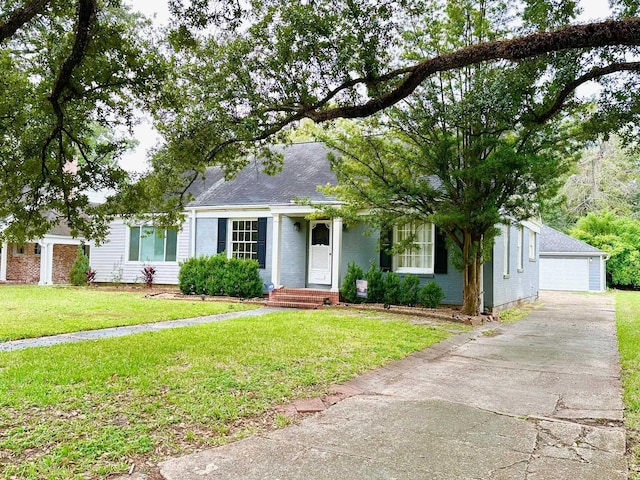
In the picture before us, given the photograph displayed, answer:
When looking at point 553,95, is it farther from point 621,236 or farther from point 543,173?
point 621,236

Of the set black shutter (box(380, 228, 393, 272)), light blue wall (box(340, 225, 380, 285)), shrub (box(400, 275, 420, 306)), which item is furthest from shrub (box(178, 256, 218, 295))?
shrub (box(400, 275, 420, 306))

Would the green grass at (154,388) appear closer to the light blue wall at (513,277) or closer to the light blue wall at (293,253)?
the light blue wall at (513,277)

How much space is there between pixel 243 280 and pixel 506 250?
26.0ft

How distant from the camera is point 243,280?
48.7 feet

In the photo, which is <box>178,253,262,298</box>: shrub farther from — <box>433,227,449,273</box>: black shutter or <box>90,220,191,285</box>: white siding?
<box>433,227,449,273</box>: black shutter

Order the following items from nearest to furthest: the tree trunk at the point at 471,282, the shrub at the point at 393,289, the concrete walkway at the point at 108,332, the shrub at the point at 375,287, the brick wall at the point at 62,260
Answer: the concrete walkway at the point at 108,332 < the tree trunk at the point at 471,282 < the shrub at the point at 393,289 < the shrub at the point at 375,287 < the brick wall at the point at 62,260

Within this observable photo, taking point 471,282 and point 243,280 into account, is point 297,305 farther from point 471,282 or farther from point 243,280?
point 471,282

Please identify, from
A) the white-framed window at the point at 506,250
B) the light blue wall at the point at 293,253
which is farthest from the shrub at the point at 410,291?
the light blue wall at the point at 293,253

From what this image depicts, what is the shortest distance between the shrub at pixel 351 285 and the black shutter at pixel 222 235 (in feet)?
A: 15.4

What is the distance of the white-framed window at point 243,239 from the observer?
1620cm

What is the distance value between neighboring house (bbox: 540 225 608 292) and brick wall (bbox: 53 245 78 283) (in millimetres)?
23302

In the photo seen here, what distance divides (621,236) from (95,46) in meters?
29.9

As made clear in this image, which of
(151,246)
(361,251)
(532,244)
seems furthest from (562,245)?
(151,246)

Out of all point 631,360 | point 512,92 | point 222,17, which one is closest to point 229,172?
point 222,17
